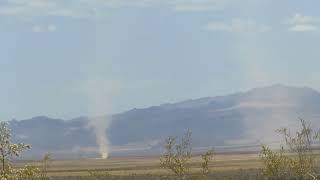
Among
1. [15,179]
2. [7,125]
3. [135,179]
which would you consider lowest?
[15,179]

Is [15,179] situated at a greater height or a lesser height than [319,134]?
lesser

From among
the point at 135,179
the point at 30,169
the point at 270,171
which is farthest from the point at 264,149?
the point at 135,179

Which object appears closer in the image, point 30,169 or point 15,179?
point 15,179

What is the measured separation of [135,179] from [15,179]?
12050cm

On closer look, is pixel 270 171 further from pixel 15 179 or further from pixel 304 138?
pixel 15 179

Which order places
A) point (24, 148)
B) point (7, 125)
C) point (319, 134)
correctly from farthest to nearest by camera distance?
point (319, 134)
point (7, 125)
point (24, 148)

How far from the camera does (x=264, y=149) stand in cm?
4688

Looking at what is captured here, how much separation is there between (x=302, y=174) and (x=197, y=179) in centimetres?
861

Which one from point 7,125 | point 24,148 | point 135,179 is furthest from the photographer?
point 135,179

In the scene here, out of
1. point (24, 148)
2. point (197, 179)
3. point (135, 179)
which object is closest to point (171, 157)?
point (197, 179)

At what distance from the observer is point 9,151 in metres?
29.0

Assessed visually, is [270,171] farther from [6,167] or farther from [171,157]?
[6,167]

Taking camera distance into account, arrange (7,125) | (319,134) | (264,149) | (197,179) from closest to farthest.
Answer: (7,125) < (319,134) < (264,149) < (197,179)

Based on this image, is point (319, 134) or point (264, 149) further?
point (264, 149)
